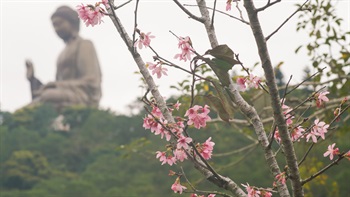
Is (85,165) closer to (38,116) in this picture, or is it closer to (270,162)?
(38,116)

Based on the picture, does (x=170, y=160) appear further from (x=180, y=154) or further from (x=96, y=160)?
(x=96, y=160)

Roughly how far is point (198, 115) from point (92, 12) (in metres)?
0.50

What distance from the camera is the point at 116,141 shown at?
1956 centimetres

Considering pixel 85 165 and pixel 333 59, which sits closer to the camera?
pixel 333 59

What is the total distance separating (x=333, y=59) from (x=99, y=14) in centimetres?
260

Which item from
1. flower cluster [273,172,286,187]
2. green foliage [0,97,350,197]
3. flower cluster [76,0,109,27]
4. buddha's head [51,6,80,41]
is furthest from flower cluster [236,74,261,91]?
buddha's head [51,6,80,41]

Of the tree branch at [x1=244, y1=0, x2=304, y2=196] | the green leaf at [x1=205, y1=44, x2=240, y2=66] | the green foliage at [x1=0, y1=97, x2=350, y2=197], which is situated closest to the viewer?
the tree branch at [x1=244, y1=0, x2=304, y2=196]

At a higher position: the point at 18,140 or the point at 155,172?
the point at 18,140

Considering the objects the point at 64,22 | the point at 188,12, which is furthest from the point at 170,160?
the point at 64,22

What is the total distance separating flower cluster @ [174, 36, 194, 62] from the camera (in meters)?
1.62

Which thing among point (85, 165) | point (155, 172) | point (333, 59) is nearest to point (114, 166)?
point (155, 172)

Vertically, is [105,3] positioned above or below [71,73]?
below

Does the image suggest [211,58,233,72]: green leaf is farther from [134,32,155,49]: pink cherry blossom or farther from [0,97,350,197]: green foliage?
[0,97,350,197]: green foliage

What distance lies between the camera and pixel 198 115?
5.29ft
